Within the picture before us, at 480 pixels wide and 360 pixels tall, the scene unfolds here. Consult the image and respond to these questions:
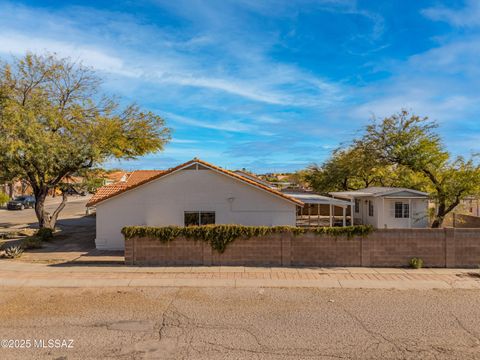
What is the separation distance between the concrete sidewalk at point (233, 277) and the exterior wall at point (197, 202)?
12.6ft

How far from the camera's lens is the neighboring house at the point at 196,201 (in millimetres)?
17500

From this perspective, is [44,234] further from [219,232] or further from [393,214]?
[393,214]

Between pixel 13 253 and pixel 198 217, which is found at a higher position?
pixel 198 217

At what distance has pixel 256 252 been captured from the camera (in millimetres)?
14438

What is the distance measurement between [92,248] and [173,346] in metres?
12.4

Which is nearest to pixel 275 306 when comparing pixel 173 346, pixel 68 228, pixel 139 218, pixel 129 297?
pixel 173 346

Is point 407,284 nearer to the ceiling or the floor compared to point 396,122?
nearer to the floor

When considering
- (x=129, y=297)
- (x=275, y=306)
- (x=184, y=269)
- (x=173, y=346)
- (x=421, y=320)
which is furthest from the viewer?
(x=184, y=269)

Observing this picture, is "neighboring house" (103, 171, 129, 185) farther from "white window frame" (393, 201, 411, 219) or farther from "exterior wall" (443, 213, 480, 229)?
"exterior wall" (443, 213, 480, 229)

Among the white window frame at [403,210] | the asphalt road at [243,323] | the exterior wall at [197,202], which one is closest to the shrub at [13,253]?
the exterior wall at [197,202]

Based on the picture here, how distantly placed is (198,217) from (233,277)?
5.47 meters

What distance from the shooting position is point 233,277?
504 inches

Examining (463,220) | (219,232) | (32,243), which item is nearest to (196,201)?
(219,232)

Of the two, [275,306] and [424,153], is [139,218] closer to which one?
[275,306]
